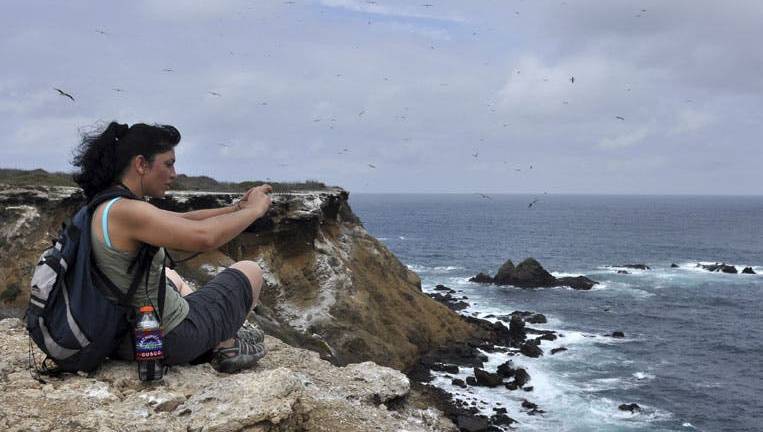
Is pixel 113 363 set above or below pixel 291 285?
above

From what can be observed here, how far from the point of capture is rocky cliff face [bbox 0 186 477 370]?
20.8m

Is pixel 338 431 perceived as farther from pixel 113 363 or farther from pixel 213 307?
pixel 113 363

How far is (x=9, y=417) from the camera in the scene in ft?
14.5

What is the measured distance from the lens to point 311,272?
28297mm

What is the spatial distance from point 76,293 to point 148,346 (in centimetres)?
66

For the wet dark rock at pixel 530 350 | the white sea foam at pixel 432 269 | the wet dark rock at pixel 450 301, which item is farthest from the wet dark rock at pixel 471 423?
the white sea foam at pixel 432 269

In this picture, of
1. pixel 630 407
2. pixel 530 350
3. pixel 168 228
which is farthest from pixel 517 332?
pixel 168 228

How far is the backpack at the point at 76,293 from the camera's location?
13.8 feet

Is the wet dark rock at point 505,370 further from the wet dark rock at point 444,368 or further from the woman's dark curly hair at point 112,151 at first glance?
the woman's dark curly hair at point 112,151

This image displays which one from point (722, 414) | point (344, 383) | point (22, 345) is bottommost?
point (722, 414)

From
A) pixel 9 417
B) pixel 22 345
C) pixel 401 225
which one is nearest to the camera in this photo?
pixel 9 417

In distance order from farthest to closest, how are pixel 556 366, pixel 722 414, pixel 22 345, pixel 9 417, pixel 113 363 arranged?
pixel 556 366, pixel 722 414, pixel 22 345, pixel 113 363, pixel 9 417

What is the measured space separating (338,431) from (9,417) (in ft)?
8.63

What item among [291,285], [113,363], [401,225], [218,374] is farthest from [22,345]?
[401,225]
